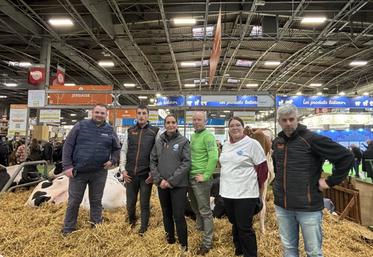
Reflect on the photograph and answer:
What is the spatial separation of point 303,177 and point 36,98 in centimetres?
633

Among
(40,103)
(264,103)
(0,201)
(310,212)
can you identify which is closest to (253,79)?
(264,103)

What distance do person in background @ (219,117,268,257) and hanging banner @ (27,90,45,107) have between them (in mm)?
5254

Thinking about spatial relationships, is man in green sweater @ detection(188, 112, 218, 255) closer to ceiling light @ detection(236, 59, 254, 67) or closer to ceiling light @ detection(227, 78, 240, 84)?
ceiling light @ detection(236, 59, 254, 67)

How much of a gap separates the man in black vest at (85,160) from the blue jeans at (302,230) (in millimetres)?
2273

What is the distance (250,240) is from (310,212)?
847 millimetres

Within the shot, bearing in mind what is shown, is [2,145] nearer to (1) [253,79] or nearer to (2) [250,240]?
(2) [250,240]

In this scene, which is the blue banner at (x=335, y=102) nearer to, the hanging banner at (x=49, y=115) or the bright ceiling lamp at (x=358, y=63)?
the bright ceiling lamp at (x=358, y=63)

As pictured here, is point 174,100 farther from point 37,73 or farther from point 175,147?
point 37,73

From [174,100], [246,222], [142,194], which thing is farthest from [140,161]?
[174,100]

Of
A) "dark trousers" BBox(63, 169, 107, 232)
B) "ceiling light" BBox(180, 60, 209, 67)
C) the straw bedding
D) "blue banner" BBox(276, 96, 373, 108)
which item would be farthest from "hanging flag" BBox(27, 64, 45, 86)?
"blue banner" BBox(276, 96, 373, 108)

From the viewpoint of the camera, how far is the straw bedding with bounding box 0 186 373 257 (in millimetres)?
3412

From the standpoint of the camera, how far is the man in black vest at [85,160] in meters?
3.77

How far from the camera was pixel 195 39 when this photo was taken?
11992 mm

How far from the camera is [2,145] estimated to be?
9.42 m
